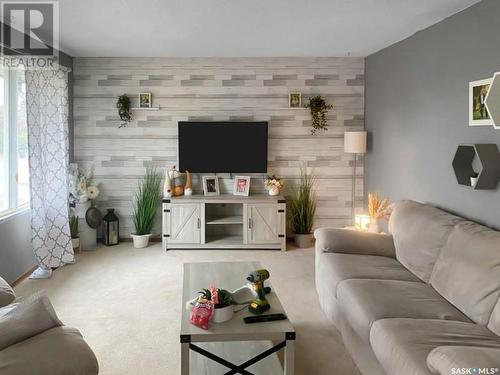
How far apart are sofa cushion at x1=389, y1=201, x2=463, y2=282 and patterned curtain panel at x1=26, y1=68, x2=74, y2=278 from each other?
3.41 meters

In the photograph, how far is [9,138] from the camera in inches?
183

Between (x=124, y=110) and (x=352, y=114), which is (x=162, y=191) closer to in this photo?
(x=124, y=110)

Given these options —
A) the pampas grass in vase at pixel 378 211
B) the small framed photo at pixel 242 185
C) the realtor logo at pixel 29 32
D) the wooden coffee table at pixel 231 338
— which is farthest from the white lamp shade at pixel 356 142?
the realtor logo at pixel 29 32

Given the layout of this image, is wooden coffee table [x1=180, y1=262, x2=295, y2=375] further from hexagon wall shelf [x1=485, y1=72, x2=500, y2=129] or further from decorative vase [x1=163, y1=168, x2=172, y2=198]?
decorative vase [x1=163, y1=168, x2=172, y2=198]

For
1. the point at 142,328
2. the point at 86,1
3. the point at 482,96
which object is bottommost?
the point at 142,328

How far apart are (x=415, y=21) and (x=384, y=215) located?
1950mm

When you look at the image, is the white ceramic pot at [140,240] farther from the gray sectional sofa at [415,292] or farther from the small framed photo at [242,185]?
the gray sectional sofa at [415,292]

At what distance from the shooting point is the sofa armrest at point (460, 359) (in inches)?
70.5

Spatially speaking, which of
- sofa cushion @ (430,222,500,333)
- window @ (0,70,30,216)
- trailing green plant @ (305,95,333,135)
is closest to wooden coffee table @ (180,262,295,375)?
sofa cushion @ (430,222,500,333)

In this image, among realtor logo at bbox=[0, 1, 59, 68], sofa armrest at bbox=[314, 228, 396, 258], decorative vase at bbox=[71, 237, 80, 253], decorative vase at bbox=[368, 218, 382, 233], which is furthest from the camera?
decorative vase at bbox=[71, 237, 80, 253]

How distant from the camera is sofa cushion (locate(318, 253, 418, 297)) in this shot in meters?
3.36

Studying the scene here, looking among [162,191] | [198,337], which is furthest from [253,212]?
[198,337]

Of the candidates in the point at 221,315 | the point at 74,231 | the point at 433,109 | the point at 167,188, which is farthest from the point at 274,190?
the point at 221,315

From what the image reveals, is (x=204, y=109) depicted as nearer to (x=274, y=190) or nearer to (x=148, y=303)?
(x=274, y=190)
